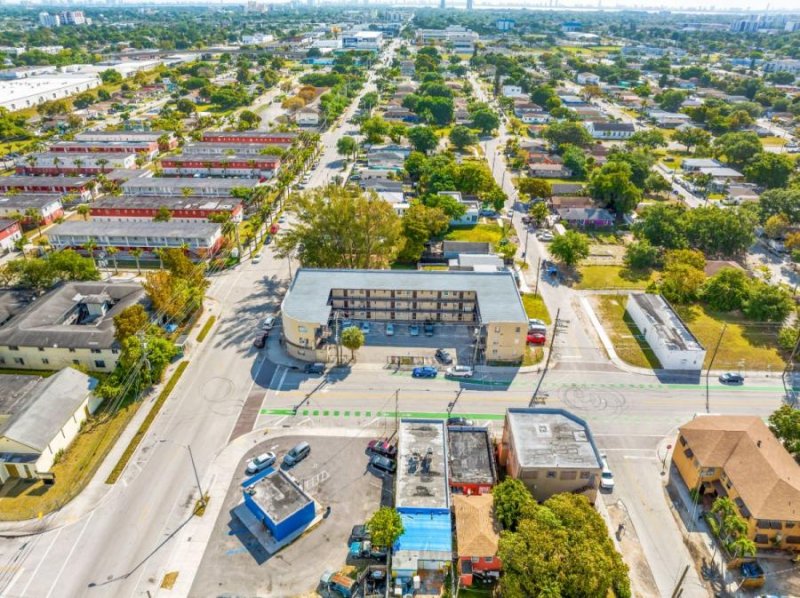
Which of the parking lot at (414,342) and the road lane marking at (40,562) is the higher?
the road lane marking at (40,562)

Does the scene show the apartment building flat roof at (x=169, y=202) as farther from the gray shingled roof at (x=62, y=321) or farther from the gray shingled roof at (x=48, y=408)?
the gray shingled roof at (x=48, y=408)

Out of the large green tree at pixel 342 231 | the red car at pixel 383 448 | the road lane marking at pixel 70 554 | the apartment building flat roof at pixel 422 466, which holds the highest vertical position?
the large green tree at pixel 342 231

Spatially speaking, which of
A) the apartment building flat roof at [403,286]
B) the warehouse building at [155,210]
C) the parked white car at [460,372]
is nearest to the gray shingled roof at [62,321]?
the apartment building flat roof at [403,286]

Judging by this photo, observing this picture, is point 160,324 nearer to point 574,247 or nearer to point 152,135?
point 574,247

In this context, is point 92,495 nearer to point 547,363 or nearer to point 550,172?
point 547,363

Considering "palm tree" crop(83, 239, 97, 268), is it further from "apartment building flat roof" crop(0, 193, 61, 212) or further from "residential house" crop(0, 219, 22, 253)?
"apartment building flat roof" crop(0, 193, 61, 212)

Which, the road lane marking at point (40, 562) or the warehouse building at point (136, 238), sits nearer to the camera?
the road lane marking at point (40, 562)
